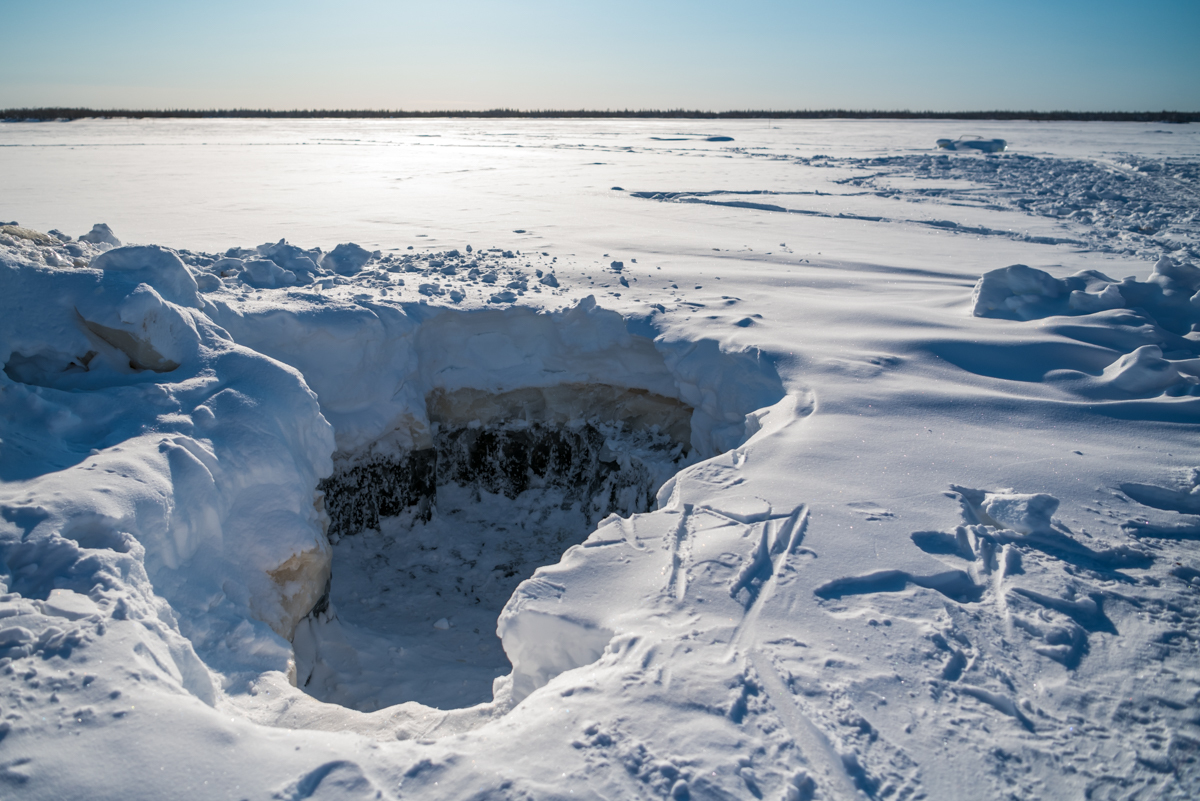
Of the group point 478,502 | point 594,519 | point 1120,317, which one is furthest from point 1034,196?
point 478,502

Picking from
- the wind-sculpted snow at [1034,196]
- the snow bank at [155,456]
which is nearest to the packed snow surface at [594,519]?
the snow bank at [155,456]

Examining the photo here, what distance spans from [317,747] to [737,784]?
45.3 inches

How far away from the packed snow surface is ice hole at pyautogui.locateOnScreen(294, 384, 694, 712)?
0.10 ft

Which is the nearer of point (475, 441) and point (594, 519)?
point (594, 519)

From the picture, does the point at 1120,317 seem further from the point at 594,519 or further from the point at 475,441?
the point at 475,441

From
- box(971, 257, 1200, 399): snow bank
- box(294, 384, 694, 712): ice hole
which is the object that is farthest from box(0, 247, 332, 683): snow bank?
box(971, 257, 1200, 399): snow bank

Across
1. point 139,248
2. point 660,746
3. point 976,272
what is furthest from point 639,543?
point 976,272

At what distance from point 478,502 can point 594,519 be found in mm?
979

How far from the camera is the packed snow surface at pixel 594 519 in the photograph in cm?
185

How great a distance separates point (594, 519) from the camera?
5.29 m

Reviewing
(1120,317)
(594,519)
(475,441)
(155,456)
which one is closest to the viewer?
(155,456)

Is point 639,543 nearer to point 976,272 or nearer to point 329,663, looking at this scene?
point 329,663

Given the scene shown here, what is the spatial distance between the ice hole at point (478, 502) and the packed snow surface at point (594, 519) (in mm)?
30

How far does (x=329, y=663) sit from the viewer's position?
12.0 ft
